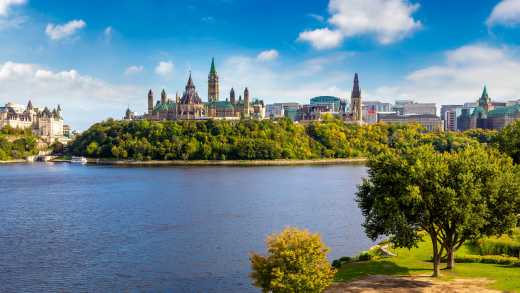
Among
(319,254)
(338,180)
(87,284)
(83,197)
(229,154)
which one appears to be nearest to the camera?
(319,254)

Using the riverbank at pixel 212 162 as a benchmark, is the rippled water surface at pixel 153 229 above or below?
below

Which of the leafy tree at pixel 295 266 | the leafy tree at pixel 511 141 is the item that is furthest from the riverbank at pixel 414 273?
the leafy tree at pixel 511 141

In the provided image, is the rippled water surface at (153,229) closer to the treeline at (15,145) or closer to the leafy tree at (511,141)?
the leafy tree at (511,141)

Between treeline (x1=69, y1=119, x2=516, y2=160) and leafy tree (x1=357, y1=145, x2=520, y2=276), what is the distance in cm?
12978

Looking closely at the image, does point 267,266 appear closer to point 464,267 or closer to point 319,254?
point 319,254

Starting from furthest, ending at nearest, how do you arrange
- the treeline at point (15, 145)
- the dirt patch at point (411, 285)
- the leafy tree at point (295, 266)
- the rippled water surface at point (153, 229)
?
1. the treeline at point (15, 145)
2. the rippled water surface at point (153, 229)
3. the dirt patch at point (411, 285)
4. the leafy tree at point (295, 266)

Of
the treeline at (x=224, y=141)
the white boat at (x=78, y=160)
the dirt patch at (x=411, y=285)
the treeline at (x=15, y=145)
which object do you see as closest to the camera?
the dirt patch at (x=411, y=285)

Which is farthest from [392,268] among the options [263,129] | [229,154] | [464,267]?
[263,129]

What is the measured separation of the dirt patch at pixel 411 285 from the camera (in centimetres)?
2877

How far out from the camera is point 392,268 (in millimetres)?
34031

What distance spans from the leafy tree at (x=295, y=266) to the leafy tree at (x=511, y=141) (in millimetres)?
28990

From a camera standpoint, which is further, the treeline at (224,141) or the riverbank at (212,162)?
the treeline at (224,141)

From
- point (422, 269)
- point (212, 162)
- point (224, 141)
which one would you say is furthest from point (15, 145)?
point (422, 269)

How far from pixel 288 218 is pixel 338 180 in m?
46.8
